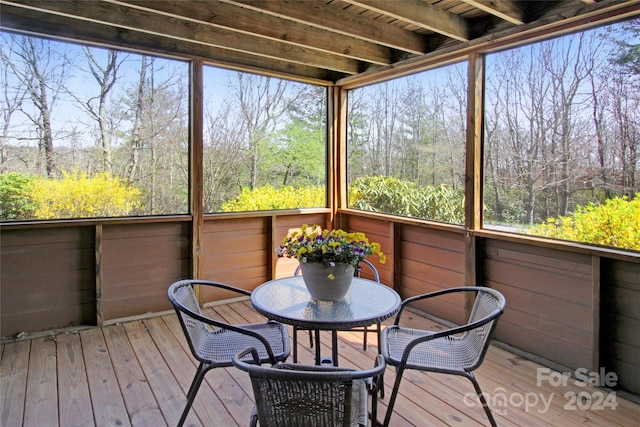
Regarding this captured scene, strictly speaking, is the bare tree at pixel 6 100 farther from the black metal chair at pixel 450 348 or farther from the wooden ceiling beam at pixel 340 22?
the black metal chair at pixel 450 348

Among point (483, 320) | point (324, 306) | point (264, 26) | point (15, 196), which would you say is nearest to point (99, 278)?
point (15, 196)

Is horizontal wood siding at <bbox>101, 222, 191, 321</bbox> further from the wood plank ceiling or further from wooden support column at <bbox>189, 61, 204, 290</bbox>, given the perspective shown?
the wood plank ceiling

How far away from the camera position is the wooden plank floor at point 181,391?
214 centimetres

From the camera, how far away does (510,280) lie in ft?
9.98

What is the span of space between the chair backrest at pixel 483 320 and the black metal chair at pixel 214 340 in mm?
888

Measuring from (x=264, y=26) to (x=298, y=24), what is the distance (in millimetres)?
314

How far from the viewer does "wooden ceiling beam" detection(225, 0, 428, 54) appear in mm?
2707

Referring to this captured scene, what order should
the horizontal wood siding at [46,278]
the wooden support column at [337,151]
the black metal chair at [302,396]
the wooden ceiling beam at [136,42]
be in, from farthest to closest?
the wooden support column at [337,151] < the horizontal wood siding at [46,278] < the wooden ceiling beam at [136,42] < the black metal chair at [302,396]

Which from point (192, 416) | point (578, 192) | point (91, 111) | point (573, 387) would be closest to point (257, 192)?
point (91, 111)

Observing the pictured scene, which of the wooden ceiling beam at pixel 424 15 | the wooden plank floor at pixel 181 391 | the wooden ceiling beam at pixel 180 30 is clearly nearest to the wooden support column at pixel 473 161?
the wooden ceiling beam at pixel 424 15

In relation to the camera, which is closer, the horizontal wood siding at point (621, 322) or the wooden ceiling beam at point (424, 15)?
the horizontal wood siding at point (621, 322)

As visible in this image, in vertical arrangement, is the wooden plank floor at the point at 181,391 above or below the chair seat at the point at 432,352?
below

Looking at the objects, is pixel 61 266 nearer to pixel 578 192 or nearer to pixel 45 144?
pixel 45 144

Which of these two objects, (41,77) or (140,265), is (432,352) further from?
(41,77)
